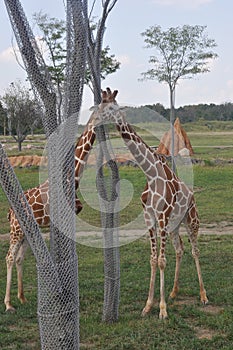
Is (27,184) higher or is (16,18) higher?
(16,18)

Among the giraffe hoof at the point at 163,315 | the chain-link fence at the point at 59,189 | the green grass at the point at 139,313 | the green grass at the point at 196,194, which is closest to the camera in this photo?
the chain-link fence at the point at 59,189

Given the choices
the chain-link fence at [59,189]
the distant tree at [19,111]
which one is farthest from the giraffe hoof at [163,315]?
the distant tree at [19,111]

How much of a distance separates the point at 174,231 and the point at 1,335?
2.20 m

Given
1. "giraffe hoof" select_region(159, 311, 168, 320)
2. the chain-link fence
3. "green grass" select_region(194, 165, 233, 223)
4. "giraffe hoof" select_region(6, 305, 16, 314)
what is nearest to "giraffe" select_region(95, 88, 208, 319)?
"giraffe hoof" select_region(159, 311, 168, 320)

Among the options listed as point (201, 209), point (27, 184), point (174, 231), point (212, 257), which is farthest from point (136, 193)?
point (174, 231)

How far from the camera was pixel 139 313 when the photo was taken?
5320mm

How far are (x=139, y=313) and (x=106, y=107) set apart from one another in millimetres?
1925

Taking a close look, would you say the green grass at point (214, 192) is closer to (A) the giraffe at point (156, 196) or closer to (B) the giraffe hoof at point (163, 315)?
(A) the giraffe at point (156, 196)

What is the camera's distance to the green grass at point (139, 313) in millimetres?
4562

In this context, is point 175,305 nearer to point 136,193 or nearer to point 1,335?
point 1,335

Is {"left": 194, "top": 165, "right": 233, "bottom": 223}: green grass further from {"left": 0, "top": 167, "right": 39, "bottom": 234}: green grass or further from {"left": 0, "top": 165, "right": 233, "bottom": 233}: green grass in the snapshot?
{"left": 0, "top": 167, "right": 39, "bottom": 234}: green grass

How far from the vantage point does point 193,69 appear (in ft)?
52.7

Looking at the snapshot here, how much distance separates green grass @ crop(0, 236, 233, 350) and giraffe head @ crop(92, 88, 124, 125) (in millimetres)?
1777

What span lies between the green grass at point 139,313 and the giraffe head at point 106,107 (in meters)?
1.78
